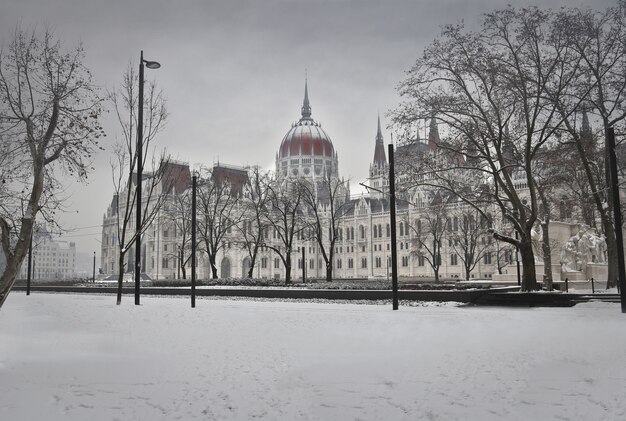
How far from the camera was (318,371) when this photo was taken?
888 centimetres

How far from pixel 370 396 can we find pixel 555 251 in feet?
106

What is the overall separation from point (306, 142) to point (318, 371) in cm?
13380

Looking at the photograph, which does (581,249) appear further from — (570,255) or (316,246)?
(316,246)

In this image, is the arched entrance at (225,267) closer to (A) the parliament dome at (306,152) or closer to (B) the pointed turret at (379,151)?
(A) the parliament dome at (306,152)

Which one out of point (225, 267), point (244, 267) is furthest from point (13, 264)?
point (244, 267)

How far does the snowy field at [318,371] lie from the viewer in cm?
699

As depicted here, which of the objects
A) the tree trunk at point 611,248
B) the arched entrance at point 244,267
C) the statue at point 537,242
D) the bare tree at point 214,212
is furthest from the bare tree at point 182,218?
the arched entrance at point 244,267

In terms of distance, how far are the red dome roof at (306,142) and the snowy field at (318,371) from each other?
127100mm

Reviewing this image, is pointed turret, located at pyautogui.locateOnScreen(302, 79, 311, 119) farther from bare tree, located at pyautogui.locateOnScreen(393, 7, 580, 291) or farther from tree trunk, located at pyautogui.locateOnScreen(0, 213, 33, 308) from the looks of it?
tree trunk, located at pyautogui.locateOnScreen(0, 213, 33, 308)

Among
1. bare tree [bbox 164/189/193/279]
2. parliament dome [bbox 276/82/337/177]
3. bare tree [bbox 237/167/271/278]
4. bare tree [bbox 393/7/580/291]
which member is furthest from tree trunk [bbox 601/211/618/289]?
parliament dome [bbox 276/82/337/177]

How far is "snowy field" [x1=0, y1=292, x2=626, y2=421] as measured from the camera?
6.99 m

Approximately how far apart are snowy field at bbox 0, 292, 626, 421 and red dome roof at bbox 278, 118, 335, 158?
12710 cm

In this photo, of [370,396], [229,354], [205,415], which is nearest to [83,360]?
[229,354]

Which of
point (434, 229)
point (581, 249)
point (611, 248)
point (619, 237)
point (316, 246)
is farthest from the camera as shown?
point (316, 246)
